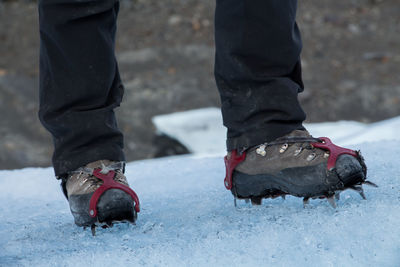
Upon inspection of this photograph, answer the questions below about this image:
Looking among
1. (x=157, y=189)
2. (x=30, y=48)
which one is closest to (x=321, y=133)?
(x=157, y=189)

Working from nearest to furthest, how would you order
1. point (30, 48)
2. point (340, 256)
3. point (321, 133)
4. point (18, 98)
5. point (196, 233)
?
point (340, 256) → point (196, 233) → point (321, 133) → point (18, 98) → point (30, 48)

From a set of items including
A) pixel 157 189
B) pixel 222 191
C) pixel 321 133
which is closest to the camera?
pixel 222 191

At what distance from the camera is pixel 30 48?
5324mm

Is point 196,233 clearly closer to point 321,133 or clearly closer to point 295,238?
point 295,238

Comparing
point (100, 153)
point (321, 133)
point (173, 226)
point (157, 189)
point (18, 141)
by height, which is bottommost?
point (18, 141)

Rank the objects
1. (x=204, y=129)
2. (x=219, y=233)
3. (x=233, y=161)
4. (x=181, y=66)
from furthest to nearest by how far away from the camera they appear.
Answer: (x=181, y=66) → (x=204, y=129) → (x=233, y=161) → (x=219, y=233)

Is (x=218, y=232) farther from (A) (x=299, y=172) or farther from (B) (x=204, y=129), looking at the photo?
(B) (x=204, y=129)

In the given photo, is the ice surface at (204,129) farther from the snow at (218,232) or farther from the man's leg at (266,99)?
the man's leg at (266,99)

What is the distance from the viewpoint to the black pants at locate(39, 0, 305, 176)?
101 centimetres

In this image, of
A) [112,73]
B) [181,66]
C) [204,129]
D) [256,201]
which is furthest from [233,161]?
[181,66]

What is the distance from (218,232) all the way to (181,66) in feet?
13.1

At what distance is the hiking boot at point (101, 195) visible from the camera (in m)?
0.98

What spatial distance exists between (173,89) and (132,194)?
3542mm

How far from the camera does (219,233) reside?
95 centimetres
